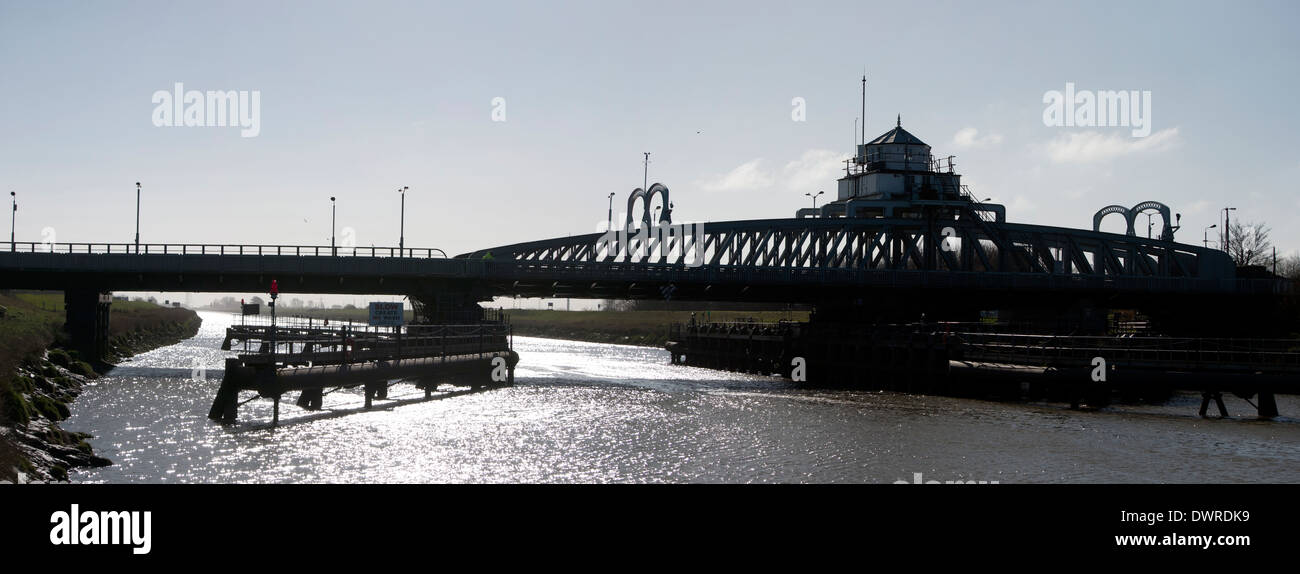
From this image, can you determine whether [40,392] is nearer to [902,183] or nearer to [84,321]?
[84,321]

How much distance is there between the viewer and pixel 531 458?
32.4 meters

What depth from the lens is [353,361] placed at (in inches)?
1791

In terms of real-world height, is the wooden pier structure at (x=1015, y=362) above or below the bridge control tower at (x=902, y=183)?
below

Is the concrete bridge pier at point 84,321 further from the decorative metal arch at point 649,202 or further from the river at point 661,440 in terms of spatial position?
the decorative metal arch at point 649,202

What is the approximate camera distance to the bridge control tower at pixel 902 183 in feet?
305

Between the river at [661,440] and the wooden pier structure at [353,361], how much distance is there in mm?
1321

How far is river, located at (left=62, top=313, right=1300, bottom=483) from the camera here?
29672 millimetres

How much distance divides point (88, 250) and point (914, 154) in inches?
2601

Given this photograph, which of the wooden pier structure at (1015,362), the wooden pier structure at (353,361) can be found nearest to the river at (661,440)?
the wooden pier structure at (353,361)

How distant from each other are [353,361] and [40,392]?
1219 centimetres

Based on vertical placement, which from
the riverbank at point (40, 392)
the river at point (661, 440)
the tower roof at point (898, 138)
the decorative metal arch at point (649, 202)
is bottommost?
the river at point (661, 440)

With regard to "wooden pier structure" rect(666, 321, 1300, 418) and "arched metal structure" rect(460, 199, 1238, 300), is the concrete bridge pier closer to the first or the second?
"arched metal structure" rect(460, 199, 1238, 300)

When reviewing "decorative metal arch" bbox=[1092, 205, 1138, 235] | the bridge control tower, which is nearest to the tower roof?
the bridge control tower
